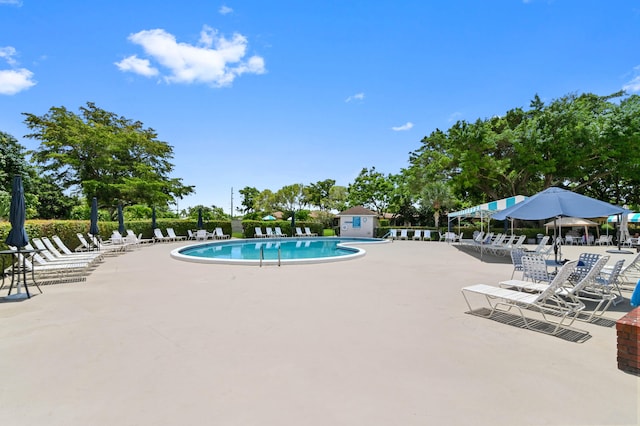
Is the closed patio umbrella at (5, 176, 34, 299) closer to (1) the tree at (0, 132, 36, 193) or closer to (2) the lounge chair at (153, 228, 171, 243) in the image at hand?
(2) the lounge chair at (153, 228, 171, 243)

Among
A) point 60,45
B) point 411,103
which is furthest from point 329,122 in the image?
point 60,45

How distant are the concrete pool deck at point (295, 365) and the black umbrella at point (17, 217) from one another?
4.17 feet

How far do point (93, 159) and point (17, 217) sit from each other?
2406 cm

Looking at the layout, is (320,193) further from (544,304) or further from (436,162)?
(544,304)

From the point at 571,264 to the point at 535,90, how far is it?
80.2ft

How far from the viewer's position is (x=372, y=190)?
1416 inches

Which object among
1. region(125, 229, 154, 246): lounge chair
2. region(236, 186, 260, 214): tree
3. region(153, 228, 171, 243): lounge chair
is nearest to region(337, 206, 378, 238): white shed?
region(153, 228, 171, 243): lounge chair

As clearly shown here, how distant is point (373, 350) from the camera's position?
3.45 meters

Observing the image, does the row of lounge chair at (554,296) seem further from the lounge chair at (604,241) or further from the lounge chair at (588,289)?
the lounge chair at (604,241)

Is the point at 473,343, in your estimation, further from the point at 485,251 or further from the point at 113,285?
the point at 485,251

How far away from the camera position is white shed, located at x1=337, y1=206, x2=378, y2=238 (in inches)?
1101

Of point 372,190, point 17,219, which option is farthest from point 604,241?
point 17,219

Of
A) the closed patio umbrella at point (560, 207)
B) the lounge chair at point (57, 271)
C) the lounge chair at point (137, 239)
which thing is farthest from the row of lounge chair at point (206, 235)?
the closed patio umbrella at point (560, 207)

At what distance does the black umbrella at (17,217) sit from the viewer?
612cm
